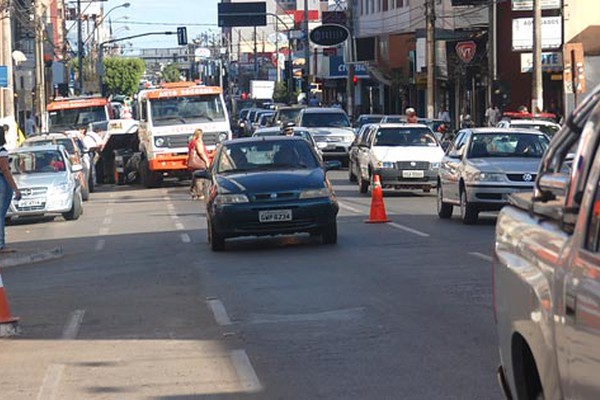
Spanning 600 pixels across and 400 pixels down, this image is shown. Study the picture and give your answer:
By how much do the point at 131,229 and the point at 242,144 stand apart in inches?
208

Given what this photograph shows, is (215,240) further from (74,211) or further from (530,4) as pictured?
(530,4)

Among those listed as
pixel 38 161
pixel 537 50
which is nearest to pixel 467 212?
pixel 38 161

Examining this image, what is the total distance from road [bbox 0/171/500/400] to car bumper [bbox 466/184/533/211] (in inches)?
17.8

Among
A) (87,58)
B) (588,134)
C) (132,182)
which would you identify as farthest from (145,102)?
(87,58)

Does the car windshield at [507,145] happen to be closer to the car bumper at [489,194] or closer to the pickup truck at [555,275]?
the car bumper at [489,194]

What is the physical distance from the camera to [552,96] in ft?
171

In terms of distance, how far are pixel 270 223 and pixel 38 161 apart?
→ 37.7 ft

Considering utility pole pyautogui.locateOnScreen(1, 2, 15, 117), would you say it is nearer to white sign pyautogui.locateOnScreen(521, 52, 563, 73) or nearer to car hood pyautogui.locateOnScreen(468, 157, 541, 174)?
white sign pyautogui.locateOnScreen(521, 52, 563, 73)

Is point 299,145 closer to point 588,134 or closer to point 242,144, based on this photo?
point 242,144

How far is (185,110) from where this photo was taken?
3669cm

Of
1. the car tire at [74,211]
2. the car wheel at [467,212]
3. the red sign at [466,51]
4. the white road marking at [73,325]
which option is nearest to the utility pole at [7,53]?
the car tire at [74,211]

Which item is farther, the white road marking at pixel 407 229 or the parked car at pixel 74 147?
the parked car at pixel 74 147

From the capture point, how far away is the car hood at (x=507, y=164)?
68.3 feet

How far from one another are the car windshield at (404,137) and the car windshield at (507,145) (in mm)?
7772
